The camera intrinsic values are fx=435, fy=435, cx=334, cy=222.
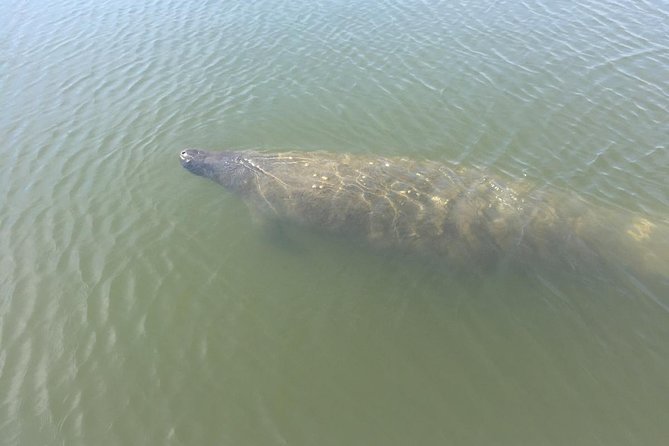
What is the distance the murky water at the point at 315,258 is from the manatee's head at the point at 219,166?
1.11 ft

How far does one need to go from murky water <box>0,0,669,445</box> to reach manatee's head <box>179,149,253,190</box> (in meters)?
0.34

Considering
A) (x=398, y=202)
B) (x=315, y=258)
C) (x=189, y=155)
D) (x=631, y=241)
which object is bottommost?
(x=315, y=258)

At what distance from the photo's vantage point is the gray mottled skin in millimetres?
8898

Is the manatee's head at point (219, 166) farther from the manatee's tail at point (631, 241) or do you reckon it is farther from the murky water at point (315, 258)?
the manatee's tail at point (631, 241)

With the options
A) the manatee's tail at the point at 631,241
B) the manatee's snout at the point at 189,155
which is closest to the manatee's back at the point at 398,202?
the manatee's tail at the point at 631,241

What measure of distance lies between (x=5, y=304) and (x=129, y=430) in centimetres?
431

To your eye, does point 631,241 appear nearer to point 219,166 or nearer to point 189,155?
point 219,166

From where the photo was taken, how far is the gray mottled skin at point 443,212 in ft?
29.2

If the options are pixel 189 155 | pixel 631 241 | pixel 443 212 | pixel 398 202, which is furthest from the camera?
pixel 189 155

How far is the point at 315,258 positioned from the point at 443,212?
2974mm

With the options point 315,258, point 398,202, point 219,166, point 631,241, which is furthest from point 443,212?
point 219,166

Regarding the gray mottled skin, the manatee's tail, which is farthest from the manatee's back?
the manatee's tail

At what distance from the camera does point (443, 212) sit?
9.51 m

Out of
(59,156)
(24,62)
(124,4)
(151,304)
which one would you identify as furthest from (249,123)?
(124,4)
